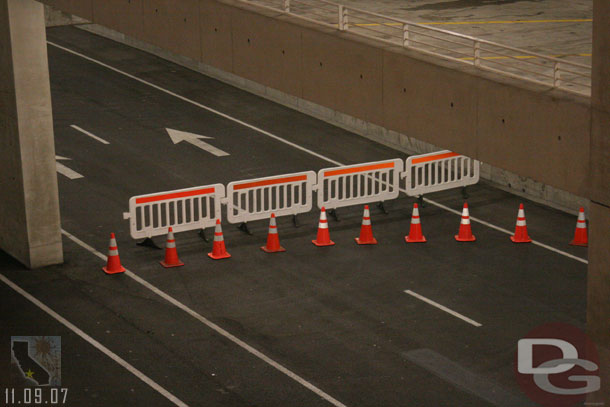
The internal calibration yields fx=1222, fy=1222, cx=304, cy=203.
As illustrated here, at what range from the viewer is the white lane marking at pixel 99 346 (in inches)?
609

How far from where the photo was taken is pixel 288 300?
1877cm

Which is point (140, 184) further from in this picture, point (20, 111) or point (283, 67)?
point (283, 67)

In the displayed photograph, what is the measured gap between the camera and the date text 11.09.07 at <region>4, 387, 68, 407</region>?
50.3 ft

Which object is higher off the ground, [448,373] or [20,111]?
[20,111]

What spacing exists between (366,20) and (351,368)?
15.2 ft

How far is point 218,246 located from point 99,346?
4089 mm

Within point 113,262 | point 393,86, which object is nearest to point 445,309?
point 113,262

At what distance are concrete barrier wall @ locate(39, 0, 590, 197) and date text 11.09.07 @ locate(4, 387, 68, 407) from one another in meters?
4.65

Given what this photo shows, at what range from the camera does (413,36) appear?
1573 cm

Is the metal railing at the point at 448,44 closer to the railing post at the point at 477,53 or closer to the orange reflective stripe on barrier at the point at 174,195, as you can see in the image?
the railing post at the point at 477,53

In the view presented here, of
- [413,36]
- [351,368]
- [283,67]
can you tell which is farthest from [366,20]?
[351,368]

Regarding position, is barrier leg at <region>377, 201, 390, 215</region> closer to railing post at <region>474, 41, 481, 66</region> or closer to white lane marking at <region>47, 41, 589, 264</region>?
white lane marking at <region>47, 41, 589, 264</region>

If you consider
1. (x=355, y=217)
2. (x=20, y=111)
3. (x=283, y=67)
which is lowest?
(x=355, y=217)

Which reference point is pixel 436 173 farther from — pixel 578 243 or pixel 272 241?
pixel 272 241
